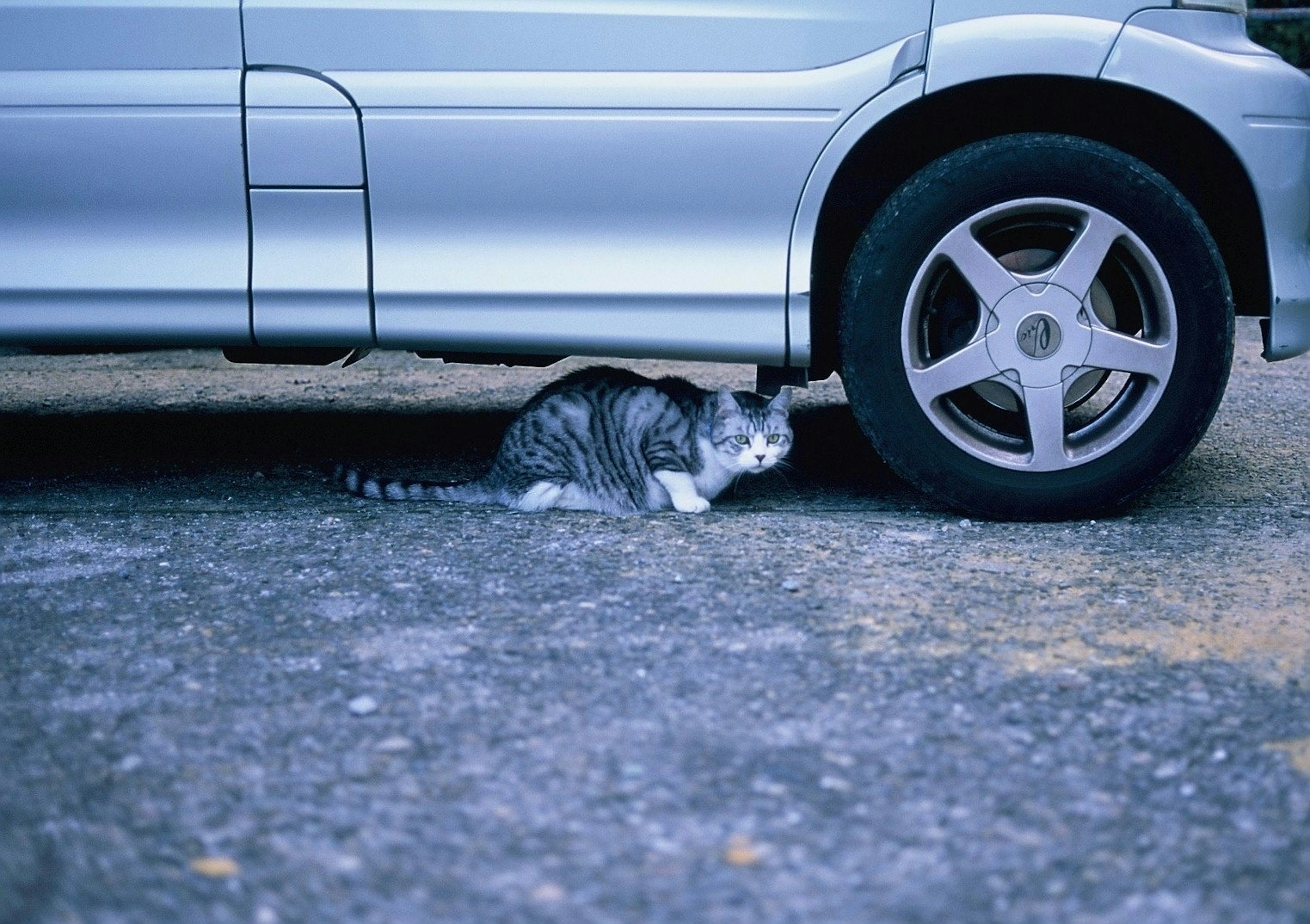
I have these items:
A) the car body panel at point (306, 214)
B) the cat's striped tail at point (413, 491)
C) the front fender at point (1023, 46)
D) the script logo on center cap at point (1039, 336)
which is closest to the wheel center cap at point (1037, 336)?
the script logo on center cap at point (1039, 336)

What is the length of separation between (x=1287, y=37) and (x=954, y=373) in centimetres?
673

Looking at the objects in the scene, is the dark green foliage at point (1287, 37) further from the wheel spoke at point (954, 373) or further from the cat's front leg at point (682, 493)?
the cat's front leg at point (682, 493)

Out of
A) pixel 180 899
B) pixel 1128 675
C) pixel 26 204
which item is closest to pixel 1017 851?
pixel 1128 675

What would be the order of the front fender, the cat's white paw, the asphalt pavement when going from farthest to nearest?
1. the cat's white paw
2. the front fender
3. the asphalt pavement

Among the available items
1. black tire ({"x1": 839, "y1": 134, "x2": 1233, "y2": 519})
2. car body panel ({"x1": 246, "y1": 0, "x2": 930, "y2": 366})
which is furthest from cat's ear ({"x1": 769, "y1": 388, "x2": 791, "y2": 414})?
car body panel ({"x1": 246, "y1": 0, "x2": 930, "y2": 366})

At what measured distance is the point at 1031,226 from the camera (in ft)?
11.2

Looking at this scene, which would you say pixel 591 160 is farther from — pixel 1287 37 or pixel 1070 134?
pixel 1287 37

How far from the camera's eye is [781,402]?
3861 mm

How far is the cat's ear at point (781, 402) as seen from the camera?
3.84 metres

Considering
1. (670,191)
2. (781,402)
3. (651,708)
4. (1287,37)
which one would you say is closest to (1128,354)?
(781,402)

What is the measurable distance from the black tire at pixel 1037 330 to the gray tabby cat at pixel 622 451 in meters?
0.49

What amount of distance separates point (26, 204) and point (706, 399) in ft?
6.10

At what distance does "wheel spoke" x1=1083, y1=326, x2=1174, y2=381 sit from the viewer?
323cm

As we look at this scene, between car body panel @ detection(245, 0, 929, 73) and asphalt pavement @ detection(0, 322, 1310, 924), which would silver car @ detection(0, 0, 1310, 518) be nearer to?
car body panel @ detection(245, 0, 929, 73)
